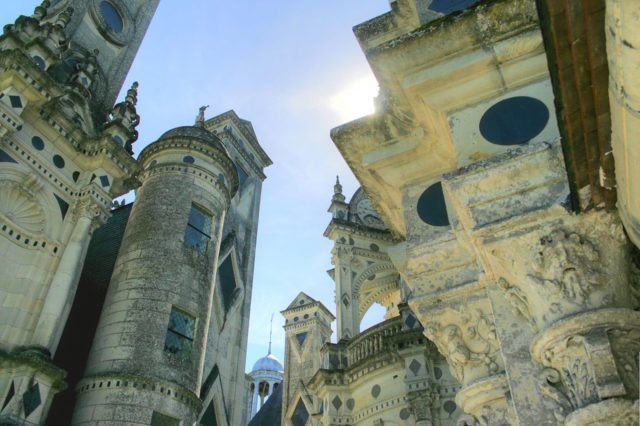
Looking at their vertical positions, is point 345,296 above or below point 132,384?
above

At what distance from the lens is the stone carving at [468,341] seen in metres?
5.07

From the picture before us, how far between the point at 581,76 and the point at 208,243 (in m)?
14.0

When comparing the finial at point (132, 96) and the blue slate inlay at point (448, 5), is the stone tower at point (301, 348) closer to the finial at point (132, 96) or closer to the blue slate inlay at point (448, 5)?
the finial at point (132, 96)


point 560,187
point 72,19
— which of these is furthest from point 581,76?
point 72,19

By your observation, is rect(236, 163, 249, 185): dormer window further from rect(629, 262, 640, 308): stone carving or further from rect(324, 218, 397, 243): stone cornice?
rect(629, 262, 640, 308): stone carving

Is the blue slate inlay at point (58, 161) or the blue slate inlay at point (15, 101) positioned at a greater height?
the blue slate inlay at point (15, 101)

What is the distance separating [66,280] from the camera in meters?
12.5

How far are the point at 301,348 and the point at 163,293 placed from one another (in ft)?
46.4

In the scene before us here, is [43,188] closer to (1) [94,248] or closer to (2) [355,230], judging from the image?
(1) [94,248]

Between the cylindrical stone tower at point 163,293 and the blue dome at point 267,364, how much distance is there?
133 ft

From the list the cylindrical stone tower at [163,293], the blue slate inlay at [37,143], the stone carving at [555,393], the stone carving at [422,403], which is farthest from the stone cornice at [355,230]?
the stone carving at [555,393]

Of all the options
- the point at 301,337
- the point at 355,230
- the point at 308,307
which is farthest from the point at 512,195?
the point at 308,307

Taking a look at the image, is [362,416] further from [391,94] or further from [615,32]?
[615,32]

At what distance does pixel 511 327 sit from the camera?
13.8 feet
